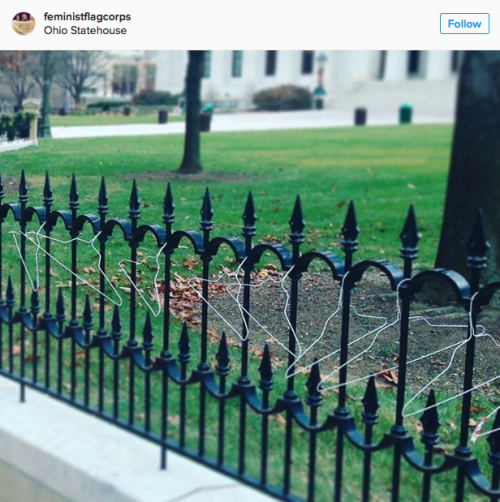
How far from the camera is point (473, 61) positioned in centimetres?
527

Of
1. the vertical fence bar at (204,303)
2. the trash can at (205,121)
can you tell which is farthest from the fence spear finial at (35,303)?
the trash can at (205,121)

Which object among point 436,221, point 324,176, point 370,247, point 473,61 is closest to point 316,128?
point 324,176

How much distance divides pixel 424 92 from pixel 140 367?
9.54ft

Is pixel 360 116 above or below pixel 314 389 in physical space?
above

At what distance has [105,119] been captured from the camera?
512 centimetres

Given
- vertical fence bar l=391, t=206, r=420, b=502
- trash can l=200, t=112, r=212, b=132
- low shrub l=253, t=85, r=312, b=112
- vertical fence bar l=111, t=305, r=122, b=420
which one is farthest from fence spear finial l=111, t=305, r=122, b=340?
low shrub l=253, t=85, r=312, b=112

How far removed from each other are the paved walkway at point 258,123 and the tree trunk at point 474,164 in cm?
21

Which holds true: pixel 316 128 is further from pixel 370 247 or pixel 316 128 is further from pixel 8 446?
pixel 8 446

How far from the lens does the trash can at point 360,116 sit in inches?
233

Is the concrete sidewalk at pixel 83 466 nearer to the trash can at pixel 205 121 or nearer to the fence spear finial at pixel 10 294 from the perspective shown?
the fence spear finial at pixel 10 294
